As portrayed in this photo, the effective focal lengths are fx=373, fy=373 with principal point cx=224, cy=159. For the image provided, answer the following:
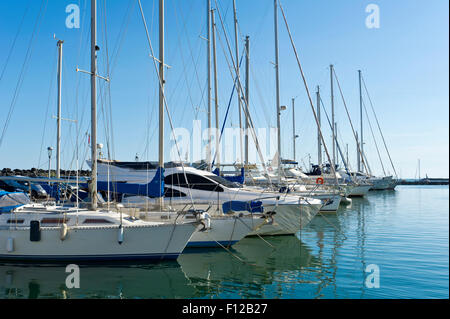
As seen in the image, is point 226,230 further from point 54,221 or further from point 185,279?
point 54,221

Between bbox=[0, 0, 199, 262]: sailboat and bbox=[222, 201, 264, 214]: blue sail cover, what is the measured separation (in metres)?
2.61

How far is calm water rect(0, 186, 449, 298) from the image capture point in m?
9.81

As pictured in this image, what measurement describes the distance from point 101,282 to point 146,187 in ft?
17.7

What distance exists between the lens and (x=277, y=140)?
24.2 metres

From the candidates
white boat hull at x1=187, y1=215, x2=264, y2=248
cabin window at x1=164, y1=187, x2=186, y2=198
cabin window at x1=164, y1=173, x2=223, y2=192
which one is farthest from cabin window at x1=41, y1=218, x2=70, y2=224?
cabin window at x1=164, y1=173, x2=223, y2=192

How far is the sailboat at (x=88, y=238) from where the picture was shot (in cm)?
1212

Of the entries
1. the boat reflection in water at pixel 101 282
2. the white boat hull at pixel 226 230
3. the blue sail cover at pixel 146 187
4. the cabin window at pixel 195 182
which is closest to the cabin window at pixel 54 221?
the boat reflection in water at pixel 101 282

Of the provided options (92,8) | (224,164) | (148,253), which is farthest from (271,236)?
(92,8)

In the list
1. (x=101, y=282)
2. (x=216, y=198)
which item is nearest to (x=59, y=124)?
(x=216, y=198)

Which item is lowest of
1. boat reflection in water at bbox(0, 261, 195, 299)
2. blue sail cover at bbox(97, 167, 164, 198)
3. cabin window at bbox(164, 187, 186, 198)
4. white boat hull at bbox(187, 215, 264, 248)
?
boat reflection in water at bbox(0, 261, 195, 299)

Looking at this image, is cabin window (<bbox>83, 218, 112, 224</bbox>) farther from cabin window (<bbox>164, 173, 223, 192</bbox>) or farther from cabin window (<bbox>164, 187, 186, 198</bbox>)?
cabin window (<bbox>164, 173, 223, 192</bbox>)

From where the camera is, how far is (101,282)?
34.8 feet

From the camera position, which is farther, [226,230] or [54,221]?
[226,230]
